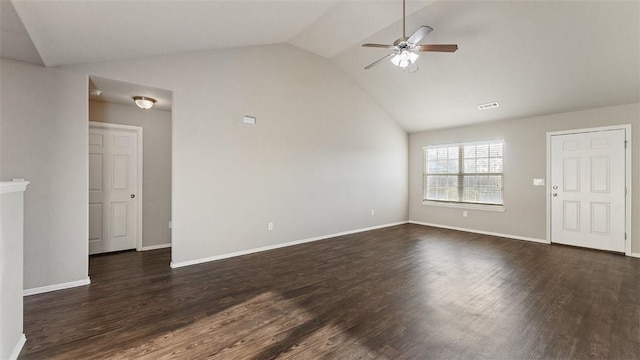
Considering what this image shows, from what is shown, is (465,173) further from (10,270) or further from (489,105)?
(10,270)

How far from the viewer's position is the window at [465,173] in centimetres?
573

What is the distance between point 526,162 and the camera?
5262 mm

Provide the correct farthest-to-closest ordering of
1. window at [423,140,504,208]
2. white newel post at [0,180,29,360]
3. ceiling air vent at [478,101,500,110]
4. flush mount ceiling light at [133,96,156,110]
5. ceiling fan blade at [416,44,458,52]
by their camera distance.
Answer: window at [423,140,504,208] → ceiling air vent at [478,101,500,110] → flush mount ceiling light at [133,96,156,110] → ceiling fan blade at [416,44,458,52] → white newel post at [0,180,29,360]

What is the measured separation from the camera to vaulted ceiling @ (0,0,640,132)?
7.52 ft

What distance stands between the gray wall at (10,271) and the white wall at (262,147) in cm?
168

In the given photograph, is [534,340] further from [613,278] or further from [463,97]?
[463,97]

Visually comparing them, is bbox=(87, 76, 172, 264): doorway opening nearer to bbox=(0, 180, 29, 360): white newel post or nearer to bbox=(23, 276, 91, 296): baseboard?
bbox=(23, 276, 91, 296): baseboard

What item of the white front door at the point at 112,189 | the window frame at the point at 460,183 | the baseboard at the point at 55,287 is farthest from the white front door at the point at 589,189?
the white front door at the point at 112,189

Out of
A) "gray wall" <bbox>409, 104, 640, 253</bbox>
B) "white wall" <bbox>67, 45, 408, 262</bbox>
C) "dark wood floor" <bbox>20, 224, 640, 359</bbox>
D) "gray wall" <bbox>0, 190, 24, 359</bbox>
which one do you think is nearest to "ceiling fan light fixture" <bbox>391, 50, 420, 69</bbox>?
"white wall" <bbox>67, 45, 408, 262</bbox>

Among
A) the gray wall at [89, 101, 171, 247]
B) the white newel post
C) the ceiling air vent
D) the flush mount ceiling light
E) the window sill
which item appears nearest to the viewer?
the white newel post

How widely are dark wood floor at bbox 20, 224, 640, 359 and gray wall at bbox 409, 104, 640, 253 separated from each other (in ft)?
4.40

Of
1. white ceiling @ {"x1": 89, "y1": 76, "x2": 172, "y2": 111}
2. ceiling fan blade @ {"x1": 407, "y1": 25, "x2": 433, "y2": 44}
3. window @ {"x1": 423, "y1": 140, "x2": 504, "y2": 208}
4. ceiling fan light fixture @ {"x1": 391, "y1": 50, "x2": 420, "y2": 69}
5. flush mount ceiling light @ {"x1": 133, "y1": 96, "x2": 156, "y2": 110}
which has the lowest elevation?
window @ {"x1": 423, "y1": 140, "x2": 504, "y2": 208}

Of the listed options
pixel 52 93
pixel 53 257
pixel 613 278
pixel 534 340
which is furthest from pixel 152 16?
pixel 613 278

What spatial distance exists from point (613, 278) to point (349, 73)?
527 centimetres
